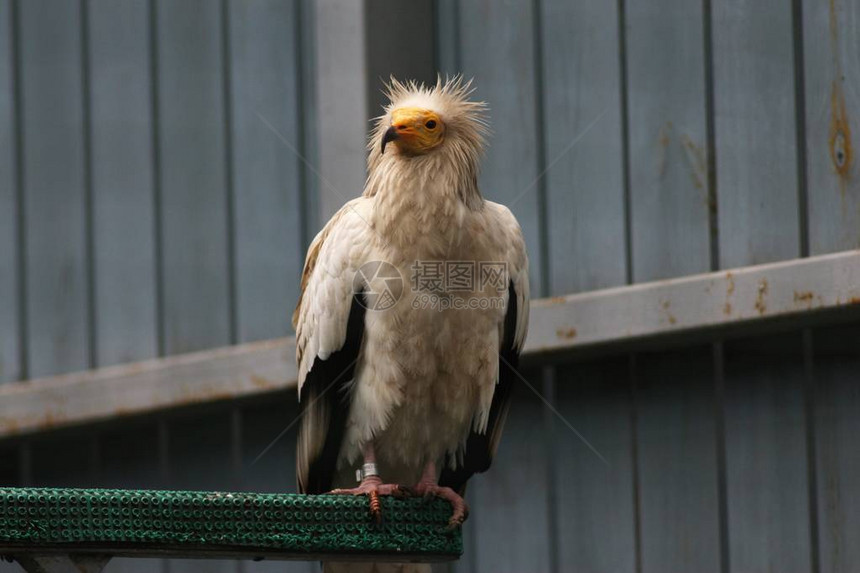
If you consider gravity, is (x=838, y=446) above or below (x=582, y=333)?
below

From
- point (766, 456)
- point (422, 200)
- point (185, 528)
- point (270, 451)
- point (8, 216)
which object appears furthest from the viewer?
point (8, 216)

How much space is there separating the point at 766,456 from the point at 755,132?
1187 mm

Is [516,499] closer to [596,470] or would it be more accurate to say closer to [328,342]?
[596,470]

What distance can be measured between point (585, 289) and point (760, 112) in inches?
36.7

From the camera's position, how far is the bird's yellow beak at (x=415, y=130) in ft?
12.2

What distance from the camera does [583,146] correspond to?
189 inches

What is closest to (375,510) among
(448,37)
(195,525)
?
(195,525)

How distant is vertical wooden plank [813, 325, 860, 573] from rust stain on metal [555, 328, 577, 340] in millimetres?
883

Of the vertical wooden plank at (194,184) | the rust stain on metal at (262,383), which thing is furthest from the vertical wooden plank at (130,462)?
the rust stain on metal at (262,383)

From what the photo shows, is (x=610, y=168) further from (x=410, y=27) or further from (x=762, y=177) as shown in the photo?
(x=410, y=27)

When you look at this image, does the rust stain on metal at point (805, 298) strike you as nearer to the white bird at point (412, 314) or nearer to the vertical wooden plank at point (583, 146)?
the vertical wooden plank at point (583, 146)

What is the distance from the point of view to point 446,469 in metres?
4.05

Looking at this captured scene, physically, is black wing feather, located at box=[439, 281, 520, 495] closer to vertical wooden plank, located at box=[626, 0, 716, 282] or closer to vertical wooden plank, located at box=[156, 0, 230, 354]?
vertical wooden plank, located at box=[626, 0, 716, 282]

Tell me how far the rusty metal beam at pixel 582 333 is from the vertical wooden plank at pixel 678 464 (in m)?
0.15
